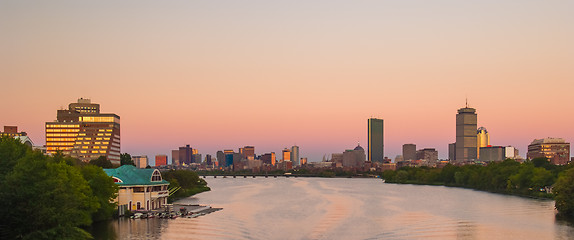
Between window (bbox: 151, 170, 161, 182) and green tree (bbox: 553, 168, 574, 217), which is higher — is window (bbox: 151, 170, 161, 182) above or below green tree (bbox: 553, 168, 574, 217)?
above

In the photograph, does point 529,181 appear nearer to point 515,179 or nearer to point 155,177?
point 515,179

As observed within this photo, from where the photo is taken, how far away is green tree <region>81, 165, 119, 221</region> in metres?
78.6

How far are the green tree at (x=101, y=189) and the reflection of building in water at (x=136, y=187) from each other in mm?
4604

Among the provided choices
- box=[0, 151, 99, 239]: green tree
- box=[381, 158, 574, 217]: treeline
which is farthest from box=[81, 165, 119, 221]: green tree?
box=[381, 158, 574, 217]: treeline

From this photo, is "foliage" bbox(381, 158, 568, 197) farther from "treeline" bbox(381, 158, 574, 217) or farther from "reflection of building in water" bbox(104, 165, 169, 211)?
"reflection of building in water" bbox(104, 165, 169, 211)

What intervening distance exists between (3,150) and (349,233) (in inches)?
1679

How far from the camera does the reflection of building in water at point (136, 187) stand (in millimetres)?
87562

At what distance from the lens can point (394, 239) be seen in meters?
66.1

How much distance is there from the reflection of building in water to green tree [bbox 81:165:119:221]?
181 inches

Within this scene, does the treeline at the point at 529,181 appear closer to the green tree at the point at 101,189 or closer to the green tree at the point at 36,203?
the green tree at the point at 101,189

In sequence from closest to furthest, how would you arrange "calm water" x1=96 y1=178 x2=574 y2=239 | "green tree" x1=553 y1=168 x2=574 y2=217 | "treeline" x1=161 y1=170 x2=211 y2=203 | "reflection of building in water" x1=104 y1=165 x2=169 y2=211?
"calm water" x1=96 y1=178 x2=574 y2=239 < "reflection of building in water" x1=104 y1=165 x2=169 y2=211 < "green tree" x1=553 y1=168 x2=574 y2=217 < "treeline" x1=161 y1=170 x2=211 y2=203

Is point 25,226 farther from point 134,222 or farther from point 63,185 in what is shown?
point 134,222

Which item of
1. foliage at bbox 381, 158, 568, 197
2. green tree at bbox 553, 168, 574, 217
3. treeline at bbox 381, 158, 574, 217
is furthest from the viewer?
foliage at bbox 381, 158, 568, 197

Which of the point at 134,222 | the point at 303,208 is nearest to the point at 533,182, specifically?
the point at 303,208
